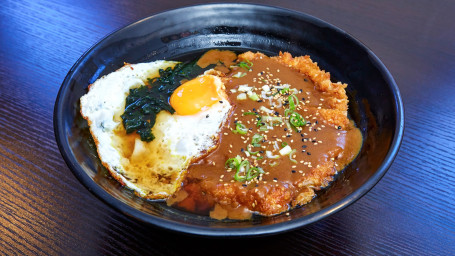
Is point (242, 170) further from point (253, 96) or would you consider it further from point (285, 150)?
point (253, 96)

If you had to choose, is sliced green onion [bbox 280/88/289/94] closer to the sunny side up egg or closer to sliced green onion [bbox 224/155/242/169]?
the sunny side up egg

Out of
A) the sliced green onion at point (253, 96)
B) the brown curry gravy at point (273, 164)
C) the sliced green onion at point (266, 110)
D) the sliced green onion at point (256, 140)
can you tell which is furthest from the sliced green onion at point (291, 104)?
the sliced green onion at point (256, 140)

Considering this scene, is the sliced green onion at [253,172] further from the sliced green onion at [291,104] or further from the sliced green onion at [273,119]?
the sliced green onion at [291,104]

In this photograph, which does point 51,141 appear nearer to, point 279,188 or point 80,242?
point 80,242

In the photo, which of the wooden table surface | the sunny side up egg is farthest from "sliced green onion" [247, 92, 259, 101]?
the wooden table surface

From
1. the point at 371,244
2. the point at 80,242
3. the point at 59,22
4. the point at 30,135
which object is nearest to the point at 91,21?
the point at 59,22

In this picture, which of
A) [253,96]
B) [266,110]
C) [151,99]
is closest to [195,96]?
[151,99]
